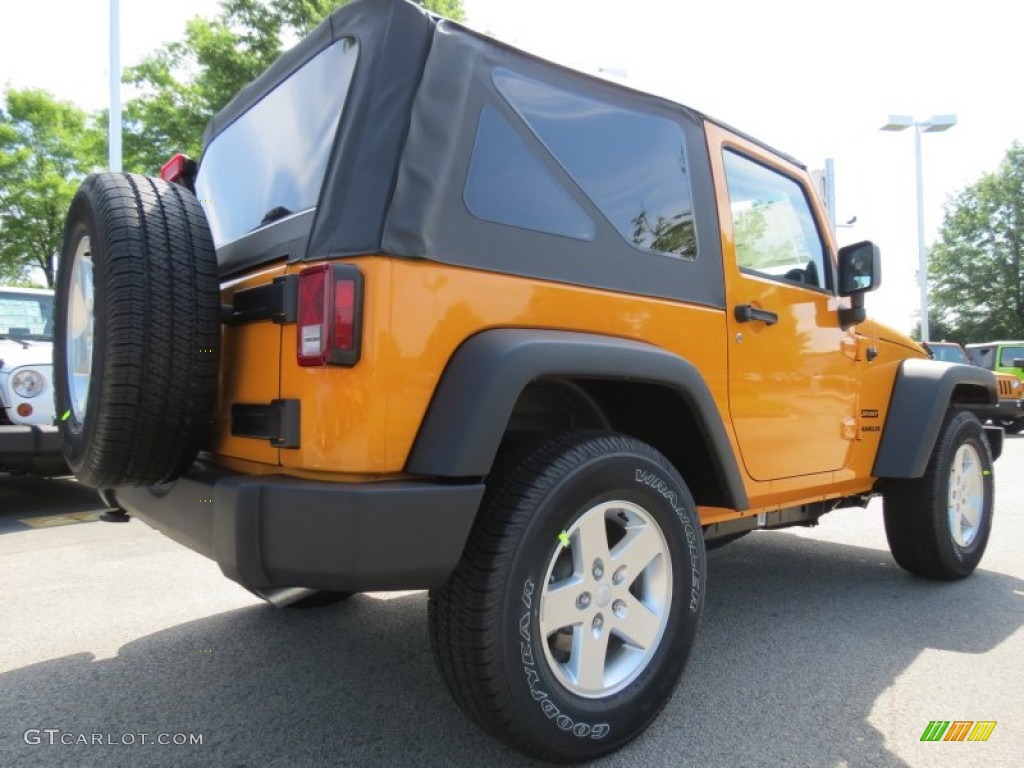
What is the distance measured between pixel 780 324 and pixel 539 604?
1654 millimetres

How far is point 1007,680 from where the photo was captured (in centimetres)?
274

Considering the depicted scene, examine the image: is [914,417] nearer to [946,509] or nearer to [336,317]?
[946,509]

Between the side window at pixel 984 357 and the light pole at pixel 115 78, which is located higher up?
the light pole at pixel 115 78

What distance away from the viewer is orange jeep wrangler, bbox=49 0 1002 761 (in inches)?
70.9

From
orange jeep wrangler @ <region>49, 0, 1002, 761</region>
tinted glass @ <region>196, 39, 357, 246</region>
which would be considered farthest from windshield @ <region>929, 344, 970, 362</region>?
tinted glass @ <region>196, 39, 357, 246</region>

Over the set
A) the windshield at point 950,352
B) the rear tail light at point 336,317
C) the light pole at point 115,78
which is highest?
the light pole at point 115,78

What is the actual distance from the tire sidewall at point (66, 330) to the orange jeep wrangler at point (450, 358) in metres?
0.01

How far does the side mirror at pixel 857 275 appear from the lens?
3.38 m

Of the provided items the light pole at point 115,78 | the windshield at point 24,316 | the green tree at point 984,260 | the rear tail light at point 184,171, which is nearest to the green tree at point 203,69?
the light pole at point 115,78

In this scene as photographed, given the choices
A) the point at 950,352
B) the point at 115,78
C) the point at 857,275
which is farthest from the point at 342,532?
the point at 950,352

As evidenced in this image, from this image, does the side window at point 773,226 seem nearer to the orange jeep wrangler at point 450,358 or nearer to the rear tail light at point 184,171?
the orange jeep wrangler at point 450,358

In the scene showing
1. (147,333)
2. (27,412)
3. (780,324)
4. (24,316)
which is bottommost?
(27,412)

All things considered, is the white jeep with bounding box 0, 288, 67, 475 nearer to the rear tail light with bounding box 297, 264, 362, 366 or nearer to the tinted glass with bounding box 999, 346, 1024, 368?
the rear tail light with bounding box 297, 264, 362, 366

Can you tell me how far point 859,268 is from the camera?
3426 mm
